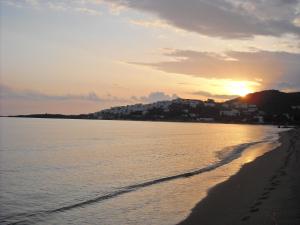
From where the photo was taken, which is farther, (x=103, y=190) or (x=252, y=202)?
(x=103, y=190)

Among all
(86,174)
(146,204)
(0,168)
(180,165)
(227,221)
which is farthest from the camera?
(180,165)

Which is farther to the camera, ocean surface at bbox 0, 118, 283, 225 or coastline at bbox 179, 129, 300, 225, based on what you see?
ocean surface at bbox 0, 118, 283, 225

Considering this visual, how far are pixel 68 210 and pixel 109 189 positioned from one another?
17.0ft

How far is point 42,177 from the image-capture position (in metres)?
25.9

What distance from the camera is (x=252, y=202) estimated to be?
16.0 metres

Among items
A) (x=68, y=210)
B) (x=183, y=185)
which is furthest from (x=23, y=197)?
(x=183, y=185)

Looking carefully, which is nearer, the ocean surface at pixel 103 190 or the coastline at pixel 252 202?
the coastline at pixel 252 202

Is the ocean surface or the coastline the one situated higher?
the coastline

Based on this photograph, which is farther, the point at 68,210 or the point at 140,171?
the point at 140,171

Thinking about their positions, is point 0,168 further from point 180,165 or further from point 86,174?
point 180,165

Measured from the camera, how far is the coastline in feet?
43.8

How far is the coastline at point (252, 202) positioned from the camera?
43.8ft

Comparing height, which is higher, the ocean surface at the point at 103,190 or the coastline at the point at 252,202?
the coastline at the point at 252,202

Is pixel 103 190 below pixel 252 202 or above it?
below
